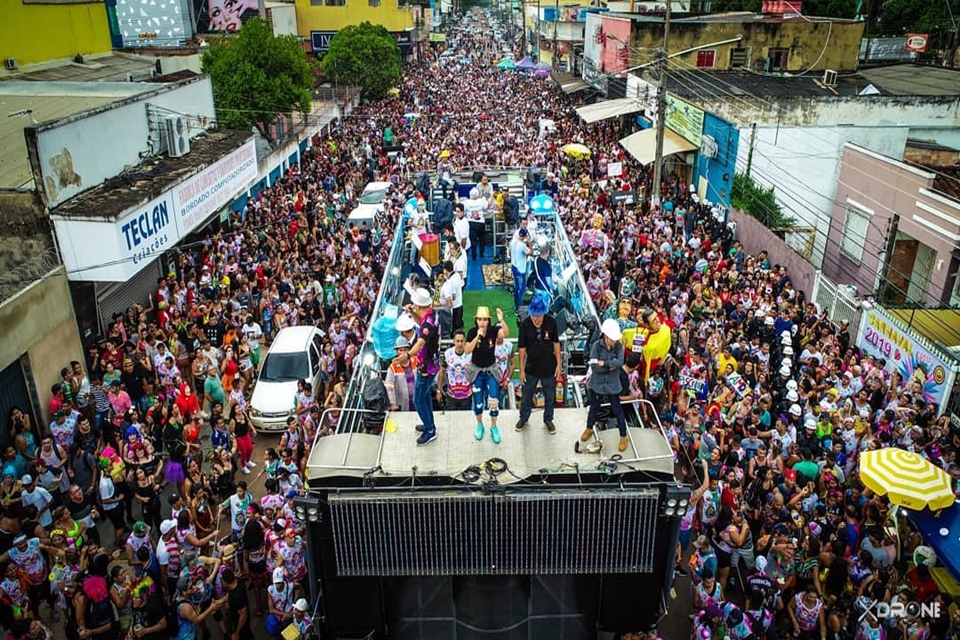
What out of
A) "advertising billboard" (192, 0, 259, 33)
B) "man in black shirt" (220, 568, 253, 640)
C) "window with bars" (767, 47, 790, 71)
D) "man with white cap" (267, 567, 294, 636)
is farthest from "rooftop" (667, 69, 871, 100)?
"advertising billboard" (192, 0, 259, 33)

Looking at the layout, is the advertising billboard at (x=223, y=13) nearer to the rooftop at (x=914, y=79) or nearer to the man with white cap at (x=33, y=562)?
the rooftop at (x=914, y=79)

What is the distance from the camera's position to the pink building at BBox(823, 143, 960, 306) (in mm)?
16469

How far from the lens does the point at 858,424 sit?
10.8 m

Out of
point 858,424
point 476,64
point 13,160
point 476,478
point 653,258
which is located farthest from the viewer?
point 476,64

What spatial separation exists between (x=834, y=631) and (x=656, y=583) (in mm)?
2714

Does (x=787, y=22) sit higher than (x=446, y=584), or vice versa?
(x=787, y=22)

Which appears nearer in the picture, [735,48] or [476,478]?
[476,478]

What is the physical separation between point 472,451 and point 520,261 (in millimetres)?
6913

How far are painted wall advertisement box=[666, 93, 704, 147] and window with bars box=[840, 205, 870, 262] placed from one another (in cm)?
760

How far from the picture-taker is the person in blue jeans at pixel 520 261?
13383 millimetres

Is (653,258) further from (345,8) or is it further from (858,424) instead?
(345,8)

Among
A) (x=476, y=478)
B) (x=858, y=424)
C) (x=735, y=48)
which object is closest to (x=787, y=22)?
(x=735, y=48)

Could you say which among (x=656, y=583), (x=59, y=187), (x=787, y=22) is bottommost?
(x=656, y=583)

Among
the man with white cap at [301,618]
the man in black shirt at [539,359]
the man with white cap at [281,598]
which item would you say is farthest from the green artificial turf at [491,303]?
the man with white cap at [301,618]
